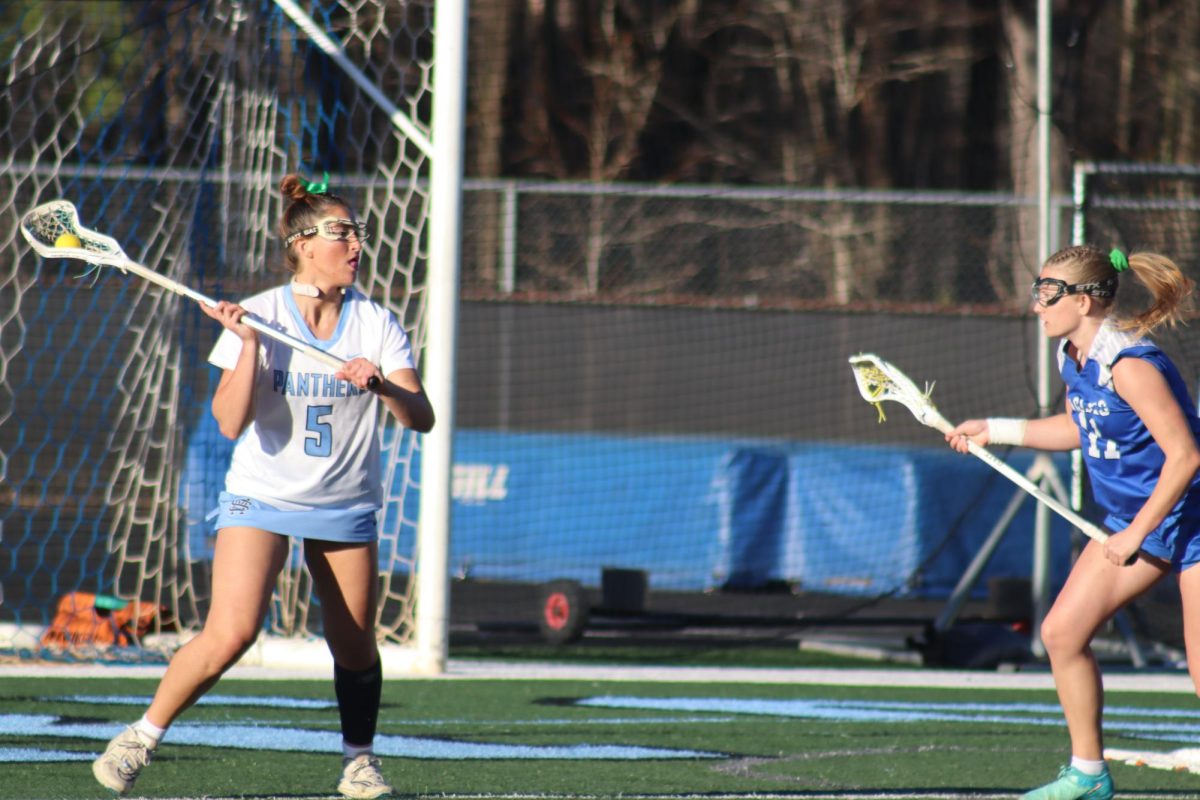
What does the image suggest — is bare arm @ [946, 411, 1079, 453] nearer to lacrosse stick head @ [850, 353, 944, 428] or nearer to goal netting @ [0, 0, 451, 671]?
lacrosse stick head @ [850, 353, 944, 428]

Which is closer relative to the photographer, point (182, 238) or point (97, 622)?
point (97, 622)

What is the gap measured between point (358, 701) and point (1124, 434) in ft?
7.58

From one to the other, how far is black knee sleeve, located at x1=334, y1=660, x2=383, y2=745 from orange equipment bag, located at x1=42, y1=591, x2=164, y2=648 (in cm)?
425

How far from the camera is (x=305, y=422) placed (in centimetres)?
489

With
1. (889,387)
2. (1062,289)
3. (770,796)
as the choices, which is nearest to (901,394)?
(889,387)

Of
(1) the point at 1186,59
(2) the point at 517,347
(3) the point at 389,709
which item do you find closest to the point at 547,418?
(2) the point at 517,347

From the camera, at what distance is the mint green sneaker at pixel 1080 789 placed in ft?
16.0

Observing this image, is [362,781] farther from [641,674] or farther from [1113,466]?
[641,674]

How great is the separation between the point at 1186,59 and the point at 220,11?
17.7m

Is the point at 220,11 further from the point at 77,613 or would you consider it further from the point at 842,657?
the point at 842,657

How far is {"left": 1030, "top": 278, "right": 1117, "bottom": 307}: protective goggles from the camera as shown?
16.4 feet

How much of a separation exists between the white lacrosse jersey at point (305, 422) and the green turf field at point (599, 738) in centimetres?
92

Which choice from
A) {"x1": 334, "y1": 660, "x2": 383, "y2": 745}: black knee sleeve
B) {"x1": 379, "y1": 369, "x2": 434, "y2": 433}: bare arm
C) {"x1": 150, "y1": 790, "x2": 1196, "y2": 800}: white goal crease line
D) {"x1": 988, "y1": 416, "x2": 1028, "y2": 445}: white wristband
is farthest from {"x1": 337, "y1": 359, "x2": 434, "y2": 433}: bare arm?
{"x1": 988, "y1": 416, "x2": 1028, "y2": 445}: white wristband

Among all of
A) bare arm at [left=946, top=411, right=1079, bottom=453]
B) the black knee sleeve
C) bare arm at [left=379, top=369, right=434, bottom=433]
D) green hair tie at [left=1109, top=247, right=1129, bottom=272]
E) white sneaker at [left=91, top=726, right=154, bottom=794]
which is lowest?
white sneaker at [left=91, top=726, right=154, bottom=794]
